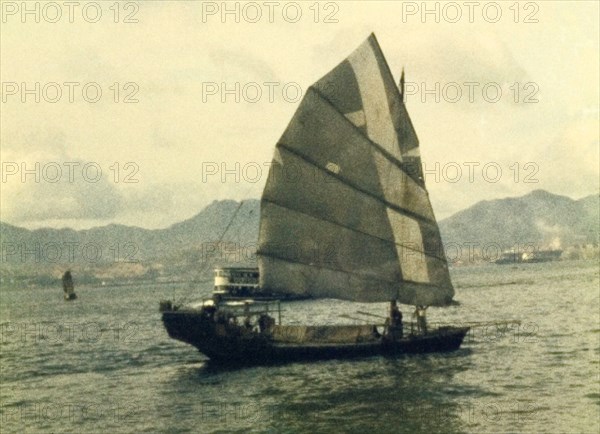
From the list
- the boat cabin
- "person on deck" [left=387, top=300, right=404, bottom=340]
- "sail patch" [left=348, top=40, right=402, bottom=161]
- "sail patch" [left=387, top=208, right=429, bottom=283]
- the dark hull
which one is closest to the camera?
the dark hull

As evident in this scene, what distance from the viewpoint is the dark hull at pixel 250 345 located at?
2945 cm

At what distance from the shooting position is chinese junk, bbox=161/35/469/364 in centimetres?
2969

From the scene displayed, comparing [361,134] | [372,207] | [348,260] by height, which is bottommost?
[348,260]

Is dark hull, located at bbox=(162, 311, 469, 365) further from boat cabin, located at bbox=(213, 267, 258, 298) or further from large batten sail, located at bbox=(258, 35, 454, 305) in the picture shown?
boat cabin, located at bbox=(213, 267, 258, 298)

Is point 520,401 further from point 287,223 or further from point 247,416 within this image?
point 287,223

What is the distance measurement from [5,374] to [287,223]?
1709 centimetres

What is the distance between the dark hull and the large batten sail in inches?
82.1

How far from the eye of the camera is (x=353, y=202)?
99.6 feet

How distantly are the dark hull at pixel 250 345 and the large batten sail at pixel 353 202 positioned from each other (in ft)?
6.84

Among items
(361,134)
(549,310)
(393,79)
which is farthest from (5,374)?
(549,310)

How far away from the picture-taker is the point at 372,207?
30.5 m

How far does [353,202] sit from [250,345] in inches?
294

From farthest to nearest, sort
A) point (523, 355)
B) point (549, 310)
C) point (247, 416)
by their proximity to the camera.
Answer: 1. point (549, 310)
2. point (523, 355)
3. point (247, 416)

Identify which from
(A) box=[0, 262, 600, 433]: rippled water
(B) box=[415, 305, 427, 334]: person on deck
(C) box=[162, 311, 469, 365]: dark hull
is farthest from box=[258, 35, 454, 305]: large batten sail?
(A) box=[0, 262, 600, 433]: rippled water
